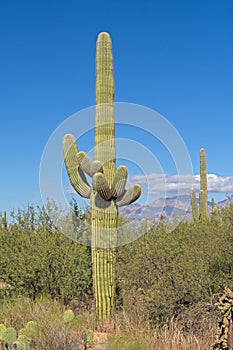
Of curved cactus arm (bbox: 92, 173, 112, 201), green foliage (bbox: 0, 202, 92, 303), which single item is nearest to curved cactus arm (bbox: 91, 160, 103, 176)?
curved cactus arm (bbox: 92, 173, 112, 201)

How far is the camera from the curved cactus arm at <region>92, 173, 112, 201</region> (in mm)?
8852

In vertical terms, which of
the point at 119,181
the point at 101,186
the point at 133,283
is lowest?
the point at 133,283

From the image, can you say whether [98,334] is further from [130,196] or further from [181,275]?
[130,196]

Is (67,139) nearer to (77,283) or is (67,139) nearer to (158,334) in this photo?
(77,283)

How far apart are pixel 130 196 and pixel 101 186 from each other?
658 mm

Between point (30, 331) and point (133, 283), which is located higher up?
point (133, 283)

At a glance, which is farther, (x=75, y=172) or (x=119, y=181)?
(x=75, y=172)

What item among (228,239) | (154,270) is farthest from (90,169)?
(228,239)

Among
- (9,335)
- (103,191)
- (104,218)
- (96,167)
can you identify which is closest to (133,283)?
(104,218)

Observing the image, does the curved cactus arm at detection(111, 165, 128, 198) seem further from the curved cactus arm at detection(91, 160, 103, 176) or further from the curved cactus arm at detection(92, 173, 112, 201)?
→ the curved cactus arm at detection(91, 160, 103, 176)

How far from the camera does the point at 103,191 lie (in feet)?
29.9

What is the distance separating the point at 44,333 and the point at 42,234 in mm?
4623

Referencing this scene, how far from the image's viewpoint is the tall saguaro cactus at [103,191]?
30.5ft

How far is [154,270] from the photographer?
367 inches
